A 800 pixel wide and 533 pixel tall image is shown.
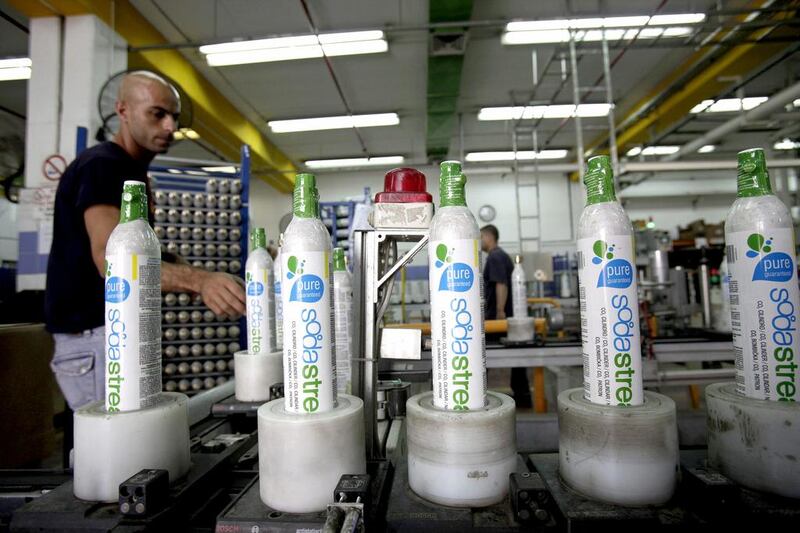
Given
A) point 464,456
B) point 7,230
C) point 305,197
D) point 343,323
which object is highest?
point 7,230

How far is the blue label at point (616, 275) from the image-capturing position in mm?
617

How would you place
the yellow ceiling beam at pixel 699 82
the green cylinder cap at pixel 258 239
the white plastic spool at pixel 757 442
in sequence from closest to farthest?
the white plastic spool at pixel 757 442 → the green cylinder cap at pixel 258 239 → the yellow ceiling beam at pixel 699 82

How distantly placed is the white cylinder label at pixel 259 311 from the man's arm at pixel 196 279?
79 mm

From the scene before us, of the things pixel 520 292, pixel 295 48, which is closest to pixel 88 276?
pixel 520 292

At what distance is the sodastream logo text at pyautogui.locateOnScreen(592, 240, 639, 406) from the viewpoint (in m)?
0.61

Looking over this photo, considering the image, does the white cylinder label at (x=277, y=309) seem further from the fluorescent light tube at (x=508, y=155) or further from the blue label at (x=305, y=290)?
the fluorescent light tube at (x=508, y=155)

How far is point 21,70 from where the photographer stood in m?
4.43

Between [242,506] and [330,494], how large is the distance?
13cm

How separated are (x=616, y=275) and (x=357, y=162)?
8.43 m

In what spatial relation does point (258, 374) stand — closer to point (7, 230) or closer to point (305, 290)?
point (305, 290)

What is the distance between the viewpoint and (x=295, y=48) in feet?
14.6

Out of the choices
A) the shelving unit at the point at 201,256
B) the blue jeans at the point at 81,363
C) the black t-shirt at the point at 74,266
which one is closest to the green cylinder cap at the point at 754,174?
the black t-shirt at the point at 74,266

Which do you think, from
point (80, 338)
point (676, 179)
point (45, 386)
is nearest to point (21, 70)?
point (45, 386)

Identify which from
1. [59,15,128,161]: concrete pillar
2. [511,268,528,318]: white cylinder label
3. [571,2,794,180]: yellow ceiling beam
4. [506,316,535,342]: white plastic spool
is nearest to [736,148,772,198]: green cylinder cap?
[506,316,535,342]: white plastic spool
